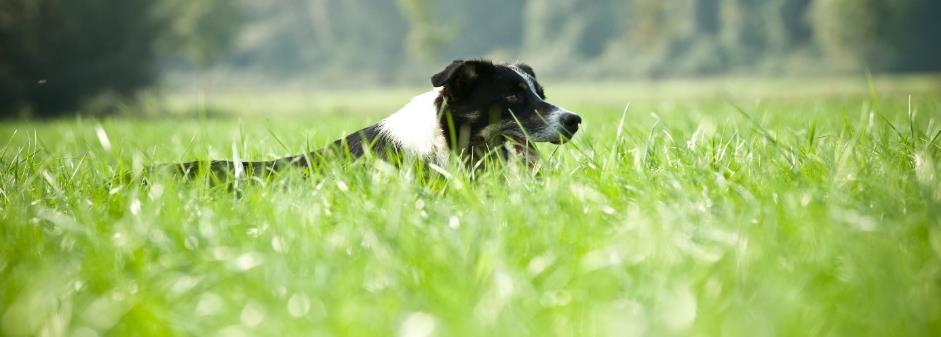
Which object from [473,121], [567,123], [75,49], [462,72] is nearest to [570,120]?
[567,123]

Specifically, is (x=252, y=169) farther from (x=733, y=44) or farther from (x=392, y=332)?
(x=733, y=44)

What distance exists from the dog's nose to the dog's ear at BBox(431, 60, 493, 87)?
0.63 m

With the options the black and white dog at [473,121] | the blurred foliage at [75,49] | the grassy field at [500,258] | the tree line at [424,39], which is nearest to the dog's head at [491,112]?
the black and white dog at [473,121]

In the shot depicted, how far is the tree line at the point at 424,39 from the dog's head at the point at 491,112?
7756mm

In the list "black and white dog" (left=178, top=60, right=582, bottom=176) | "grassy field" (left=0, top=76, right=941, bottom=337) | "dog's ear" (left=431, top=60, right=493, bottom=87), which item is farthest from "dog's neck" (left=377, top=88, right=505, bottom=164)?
"grassy field" (left=0, top=76, right=941, bottom=337)

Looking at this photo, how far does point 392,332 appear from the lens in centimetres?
166

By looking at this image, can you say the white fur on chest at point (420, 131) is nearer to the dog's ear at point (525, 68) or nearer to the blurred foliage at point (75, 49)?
the dog's ear at point (525, 68)

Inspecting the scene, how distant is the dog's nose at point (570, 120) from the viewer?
436cm

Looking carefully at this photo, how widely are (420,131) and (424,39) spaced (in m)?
56.5

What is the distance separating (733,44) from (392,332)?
314 ft

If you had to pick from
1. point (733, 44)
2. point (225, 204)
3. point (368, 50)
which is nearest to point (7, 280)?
point (225, 204)

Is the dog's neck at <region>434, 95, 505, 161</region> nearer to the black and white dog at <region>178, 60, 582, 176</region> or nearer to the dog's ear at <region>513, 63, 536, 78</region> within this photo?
the black and white dog at <region>178, 60, 582, 176</region>

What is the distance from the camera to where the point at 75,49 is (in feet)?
80.0

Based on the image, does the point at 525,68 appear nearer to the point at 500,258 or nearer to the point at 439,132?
the point at 439,132
